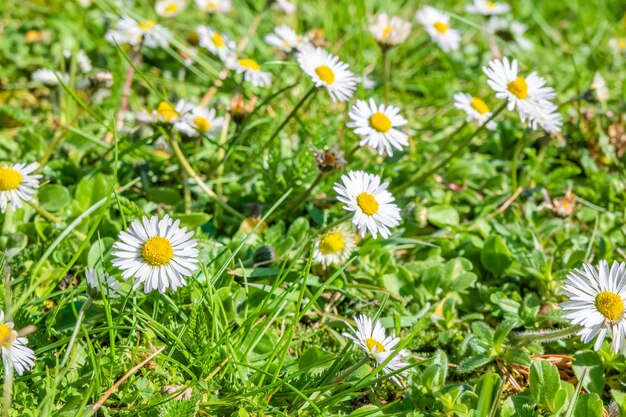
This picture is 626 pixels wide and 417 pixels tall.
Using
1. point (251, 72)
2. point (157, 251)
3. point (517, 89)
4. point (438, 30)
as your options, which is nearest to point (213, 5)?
point (251, 72)

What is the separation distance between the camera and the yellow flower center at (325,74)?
2543mm

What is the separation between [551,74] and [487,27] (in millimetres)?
489

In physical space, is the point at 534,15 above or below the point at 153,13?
above

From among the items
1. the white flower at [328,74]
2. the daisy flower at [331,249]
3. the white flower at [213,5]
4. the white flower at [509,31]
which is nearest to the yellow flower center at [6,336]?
the daisy flower at [331,249]

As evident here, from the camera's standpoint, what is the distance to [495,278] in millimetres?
2582

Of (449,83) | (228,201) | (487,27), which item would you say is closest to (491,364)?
(228,201)

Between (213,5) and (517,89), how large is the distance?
5.91 feet

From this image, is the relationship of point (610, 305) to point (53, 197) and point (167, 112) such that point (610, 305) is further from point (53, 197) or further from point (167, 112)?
point (53, 197)

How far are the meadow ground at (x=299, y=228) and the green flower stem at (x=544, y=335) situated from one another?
12 millimetres

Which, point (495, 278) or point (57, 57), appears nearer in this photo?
point (495, 278)

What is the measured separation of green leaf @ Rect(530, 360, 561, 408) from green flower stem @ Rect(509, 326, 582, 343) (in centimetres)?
12

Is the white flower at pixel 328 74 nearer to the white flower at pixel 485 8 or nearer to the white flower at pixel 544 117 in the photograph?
the white flower at pixel 544 117

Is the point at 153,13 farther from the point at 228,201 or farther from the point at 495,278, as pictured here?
the point at 495,278

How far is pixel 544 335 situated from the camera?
212 cm
